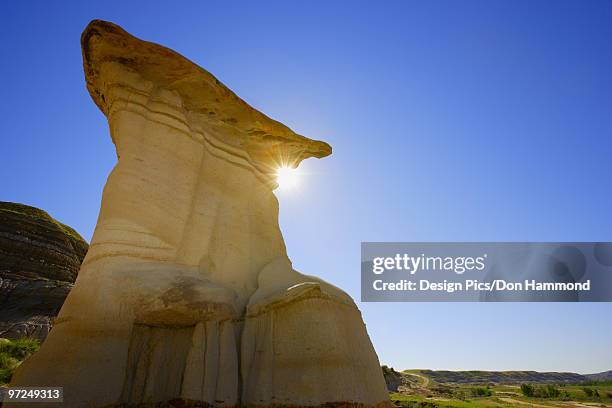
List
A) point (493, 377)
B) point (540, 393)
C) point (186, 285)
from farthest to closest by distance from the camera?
point (493, 377) → point (540, 393) → point (186, 285)

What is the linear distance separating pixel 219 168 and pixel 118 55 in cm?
258

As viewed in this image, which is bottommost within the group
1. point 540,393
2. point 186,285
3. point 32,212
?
point 540,393

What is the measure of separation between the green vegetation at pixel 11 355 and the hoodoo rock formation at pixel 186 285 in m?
6.60

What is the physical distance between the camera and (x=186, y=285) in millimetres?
A: 6066

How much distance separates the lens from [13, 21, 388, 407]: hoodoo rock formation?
18.0 feet

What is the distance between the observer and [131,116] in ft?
23.5

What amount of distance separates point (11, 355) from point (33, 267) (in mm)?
9462

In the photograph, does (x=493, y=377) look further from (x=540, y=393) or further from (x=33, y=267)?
(x=33, y=267)

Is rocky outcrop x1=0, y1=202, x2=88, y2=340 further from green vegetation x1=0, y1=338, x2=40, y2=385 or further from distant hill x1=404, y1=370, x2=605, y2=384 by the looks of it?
distant hill x1=404, y1=370, x2=605, y2=384

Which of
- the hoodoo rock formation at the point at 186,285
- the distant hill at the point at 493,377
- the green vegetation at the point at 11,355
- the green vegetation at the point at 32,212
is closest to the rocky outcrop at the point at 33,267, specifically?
the green vegetation at the point at 32,212

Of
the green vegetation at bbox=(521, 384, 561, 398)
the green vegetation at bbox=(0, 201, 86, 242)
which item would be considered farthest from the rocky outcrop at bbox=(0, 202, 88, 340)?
the green vegetation at bbox=(521, 384, 561, 398)

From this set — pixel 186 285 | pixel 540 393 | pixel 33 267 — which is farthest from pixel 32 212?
pixel 540 393

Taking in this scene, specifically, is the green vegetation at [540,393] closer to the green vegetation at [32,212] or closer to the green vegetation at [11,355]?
the green vegetation at [32,212]

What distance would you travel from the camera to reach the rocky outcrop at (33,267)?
1772cm
